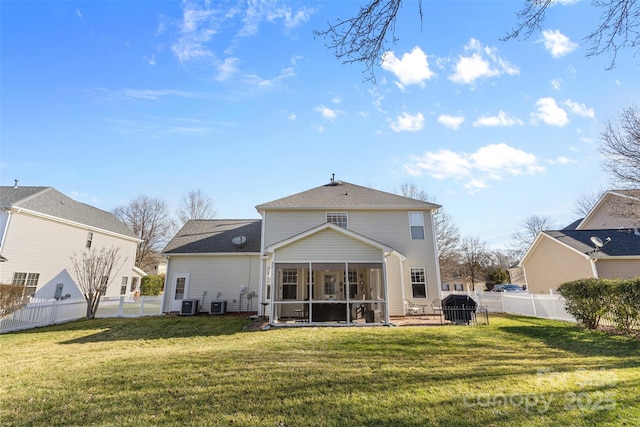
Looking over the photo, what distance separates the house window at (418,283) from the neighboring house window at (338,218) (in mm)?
4470

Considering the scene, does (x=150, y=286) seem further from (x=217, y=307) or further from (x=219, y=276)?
(x=217, y=307)

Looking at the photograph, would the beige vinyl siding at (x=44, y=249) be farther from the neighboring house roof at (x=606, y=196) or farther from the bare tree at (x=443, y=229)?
the neighboring house roof at (x=606, y=196)

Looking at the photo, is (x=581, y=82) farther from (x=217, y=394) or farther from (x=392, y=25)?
(x=217, y=394)

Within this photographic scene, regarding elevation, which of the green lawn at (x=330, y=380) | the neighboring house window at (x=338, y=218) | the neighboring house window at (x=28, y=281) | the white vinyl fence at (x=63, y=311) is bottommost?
the green lawn at (x=330, y=380)

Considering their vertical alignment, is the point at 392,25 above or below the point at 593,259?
above

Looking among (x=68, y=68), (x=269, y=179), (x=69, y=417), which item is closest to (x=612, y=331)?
(x=69, y=417)

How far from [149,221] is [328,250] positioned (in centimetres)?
3638

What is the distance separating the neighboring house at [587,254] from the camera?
14570 millimetres

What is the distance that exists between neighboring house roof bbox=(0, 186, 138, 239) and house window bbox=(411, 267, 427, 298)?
71.3 feet

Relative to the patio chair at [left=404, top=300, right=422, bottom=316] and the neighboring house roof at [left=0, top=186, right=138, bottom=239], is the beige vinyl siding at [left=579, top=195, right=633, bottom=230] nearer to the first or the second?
the patio chair at [left=404, top=300, right=422, bottom=316]

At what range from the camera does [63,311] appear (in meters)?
13.7

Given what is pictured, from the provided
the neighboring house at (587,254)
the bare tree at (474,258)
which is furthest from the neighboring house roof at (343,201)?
the bare tree at (474,258)

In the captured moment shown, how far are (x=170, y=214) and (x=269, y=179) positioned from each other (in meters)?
28.4

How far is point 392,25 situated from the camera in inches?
147
